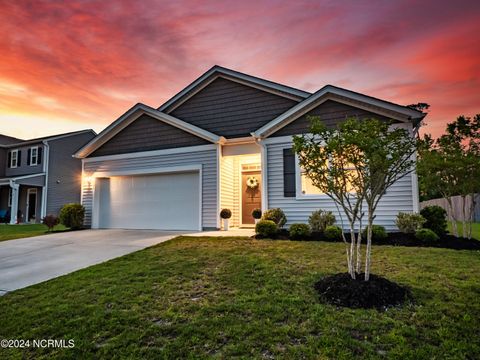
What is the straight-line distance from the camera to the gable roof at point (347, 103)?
8.15 meters

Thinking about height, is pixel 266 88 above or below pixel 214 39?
below

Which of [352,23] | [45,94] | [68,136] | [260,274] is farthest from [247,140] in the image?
[68,136]

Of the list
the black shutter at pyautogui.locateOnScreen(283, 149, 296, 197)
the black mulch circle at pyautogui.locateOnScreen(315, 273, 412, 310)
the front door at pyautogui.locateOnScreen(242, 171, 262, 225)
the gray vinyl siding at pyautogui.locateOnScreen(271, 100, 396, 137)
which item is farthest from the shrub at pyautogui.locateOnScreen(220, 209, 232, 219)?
the black mulch circle at pyautogui.locateOnScreen(315, 273, 412, 310)

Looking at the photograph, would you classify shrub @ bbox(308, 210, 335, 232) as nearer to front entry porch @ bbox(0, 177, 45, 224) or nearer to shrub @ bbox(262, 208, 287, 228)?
shrub @ bbox(262, 208, 287, 228)

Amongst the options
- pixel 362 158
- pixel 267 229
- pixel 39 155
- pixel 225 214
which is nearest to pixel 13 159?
pixel 39 155

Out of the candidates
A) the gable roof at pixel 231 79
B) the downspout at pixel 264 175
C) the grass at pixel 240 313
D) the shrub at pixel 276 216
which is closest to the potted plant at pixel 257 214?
the downspout at pixel 264 175

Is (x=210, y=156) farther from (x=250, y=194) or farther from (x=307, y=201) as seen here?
(x=307, y=201)

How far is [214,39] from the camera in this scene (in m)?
9.72

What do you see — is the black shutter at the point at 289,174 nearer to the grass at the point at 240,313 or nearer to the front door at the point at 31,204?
the grass at the point at 240,313

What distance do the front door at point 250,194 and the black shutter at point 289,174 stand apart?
186 centimetres

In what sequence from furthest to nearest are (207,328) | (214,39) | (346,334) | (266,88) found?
(266,88) → (214,39) → (207,328) → (346,334)

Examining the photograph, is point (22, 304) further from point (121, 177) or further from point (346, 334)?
point (121, 177)

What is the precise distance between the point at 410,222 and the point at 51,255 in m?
9.16

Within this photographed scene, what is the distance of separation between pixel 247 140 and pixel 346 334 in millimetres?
8354
